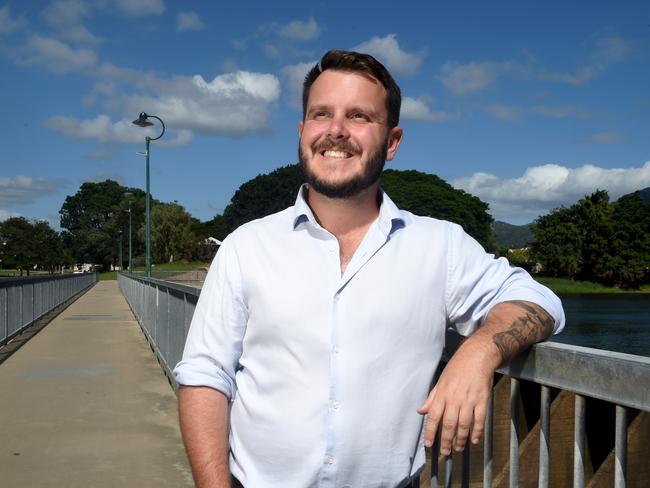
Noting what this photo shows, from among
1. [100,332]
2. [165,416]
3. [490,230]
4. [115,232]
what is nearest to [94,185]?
[115,232]

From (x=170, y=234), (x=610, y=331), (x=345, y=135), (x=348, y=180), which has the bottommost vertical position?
(x=610, y=331)

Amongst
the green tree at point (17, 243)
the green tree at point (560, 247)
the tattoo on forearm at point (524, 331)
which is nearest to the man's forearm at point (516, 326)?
the tattoo on forearm at point (524, 331)

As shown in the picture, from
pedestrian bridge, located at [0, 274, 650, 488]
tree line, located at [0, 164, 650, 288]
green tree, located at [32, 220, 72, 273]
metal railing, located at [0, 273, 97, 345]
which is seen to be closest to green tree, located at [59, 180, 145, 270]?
tree line, located at [0, 164, 650, 288]

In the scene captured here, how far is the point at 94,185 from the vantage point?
470ft

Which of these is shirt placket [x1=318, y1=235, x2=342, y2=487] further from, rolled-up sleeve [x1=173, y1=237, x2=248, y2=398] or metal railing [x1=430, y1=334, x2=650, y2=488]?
metal railing [x1=430, y1=334, x2=650, y2=488]

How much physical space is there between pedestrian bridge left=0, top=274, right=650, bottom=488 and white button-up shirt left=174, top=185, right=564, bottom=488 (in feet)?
0.92

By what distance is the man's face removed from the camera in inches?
91.3

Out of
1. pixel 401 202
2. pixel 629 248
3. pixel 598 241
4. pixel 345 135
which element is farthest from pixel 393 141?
pixel 401 202

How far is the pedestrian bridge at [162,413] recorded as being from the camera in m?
1.94

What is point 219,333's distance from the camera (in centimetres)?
223

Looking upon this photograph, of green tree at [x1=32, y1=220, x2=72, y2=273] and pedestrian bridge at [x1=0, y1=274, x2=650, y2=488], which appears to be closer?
pedestrian bridge at [x1=0, y1=274, x2=650, y2=488]

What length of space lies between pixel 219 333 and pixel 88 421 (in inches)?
203

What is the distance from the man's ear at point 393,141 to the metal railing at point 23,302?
10.4 m

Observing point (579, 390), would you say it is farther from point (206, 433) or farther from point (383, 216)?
point (206, 433)
